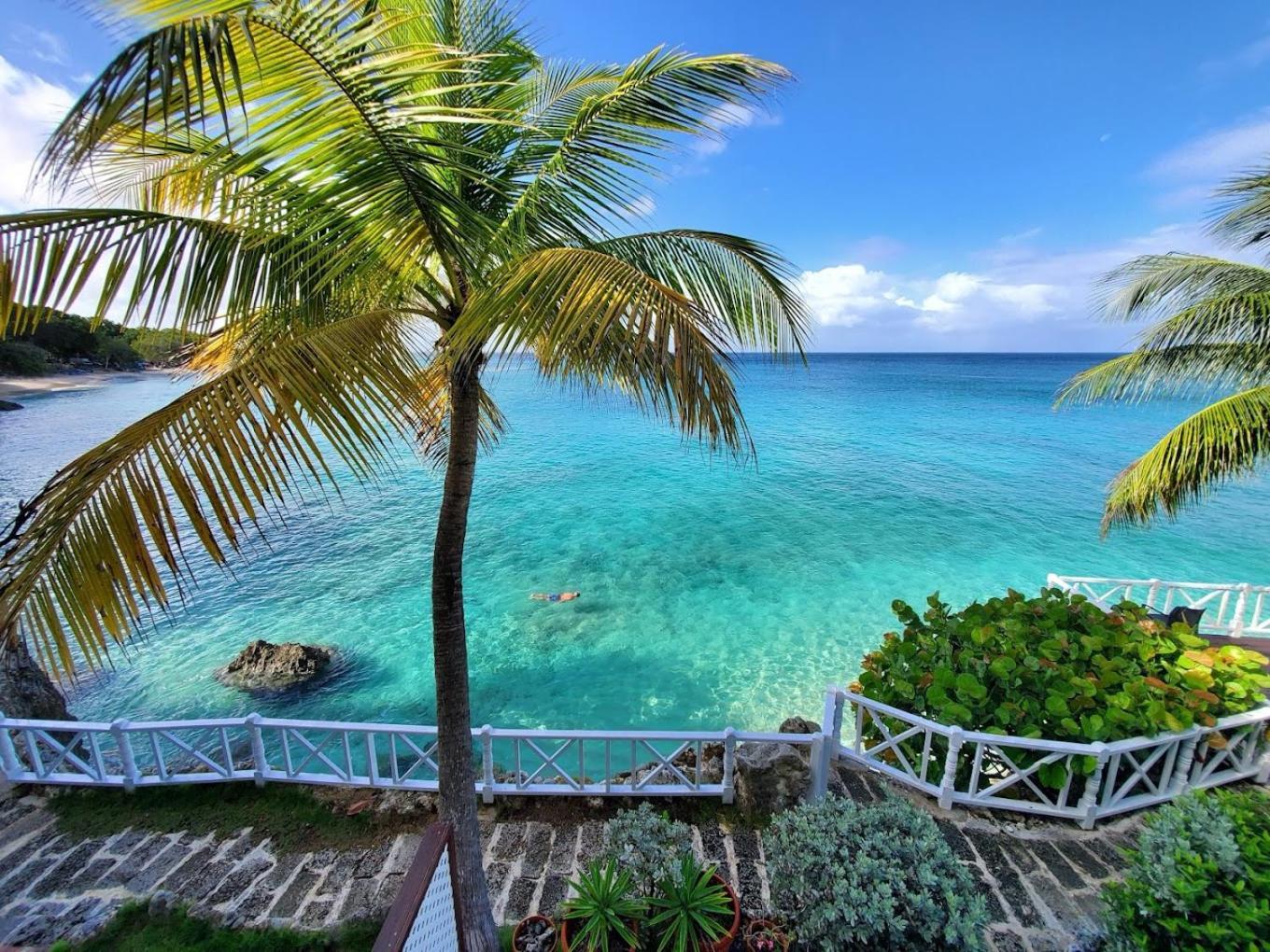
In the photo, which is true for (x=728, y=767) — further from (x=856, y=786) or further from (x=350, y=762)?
(x=350, y=762)

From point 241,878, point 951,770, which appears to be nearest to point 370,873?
point 241,878

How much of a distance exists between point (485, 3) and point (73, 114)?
2.39m

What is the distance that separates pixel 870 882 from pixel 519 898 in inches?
112

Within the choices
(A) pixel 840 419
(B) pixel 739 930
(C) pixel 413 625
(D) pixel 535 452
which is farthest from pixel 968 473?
(B) pixel 739 930

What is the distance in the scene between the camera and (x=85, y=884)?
448 cm

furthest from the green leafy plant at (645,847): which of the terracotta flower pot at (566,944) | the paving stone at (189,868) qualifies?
the paving stone at (189,868)

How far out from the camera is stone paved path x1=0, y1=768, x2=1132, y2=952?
4.12 metres

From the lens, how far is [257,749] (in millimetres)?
5418

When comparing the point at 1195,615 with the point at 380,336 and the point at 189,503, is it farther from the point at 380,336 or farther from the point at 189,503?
the point at 189,503

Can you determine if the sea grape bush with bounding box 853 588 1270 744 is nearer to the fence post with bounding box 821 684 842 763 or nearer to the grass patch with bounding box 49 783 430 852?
the fence post with bounding box 821 684 842 763

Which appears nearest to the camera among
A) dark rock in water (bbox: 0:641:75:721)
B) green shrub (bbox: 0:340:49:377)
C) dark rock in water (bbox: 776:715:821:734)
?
dark rock in water (bbox: 776:715:821:734)

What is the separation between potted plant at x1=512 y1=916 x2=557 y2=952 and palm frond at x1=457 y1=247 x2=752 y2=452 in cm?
382

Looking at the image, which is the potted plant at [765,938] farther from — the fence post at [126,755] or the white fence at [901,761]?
the fence post at [126,755]

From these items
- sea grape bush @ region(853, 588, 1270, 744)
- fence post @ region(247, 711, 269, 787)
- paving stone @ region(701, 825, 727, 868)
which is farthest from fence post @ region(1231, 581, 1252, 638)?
fence post @ region(247, 711, 269, 787)
